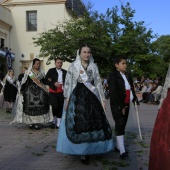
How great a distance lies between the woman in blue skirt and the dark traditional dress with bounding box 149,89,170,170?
6.48ft

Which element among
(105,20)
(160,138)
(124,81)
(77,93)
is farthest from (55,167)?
(105,20)

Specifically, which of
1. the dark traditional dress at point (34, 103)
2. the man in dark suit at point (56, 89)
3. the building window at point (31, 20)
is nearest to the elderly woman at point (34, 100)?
the dark traditional dress at point (34, 103)

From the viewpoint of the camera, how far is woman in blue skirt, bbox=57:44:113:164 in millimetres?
→ 4895

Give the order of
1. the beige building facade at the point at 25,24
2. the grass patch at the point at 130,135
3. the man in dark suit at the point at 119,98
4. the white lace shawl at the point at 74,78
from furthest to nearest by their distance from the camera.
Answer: the beige building facade at the point at 25,24 < the grass patch at the point at 130,135 < the man in dark suit at the point at 119,98 < the white lace shawl at the point at 74,78

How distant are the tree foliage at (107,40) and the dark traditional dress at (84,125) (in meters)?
18.0

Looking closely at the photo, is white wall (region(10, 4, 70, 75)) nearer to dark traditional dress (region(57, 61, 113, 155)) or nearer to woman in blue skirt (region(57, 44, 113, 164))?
woman in blue skirt (region(57, 44, 113, 164))

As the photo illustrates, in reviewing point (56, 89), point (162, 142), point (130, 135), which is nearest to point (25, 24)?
point (56, 89)

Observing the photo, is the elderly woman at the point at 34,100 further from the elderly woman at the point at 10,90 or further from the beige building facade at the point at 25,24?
the beige building facade at the point at 25,24

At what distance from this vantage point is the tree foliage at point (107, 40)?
23.5m

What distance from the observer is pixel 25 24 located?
106 feet

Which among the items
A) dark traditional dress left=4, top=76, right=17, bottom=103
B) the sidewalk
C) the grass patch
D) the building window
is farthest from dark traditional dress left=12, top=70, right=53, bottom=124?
the building window

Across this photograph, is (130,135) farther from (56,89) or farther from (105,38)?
(105,38)

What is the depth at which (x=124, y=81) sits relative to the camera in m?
5.50

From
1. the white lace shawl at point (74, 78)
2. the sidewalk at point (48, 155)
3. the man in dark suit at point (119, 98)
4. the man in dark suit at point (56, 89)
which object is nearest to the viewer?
the sidewalk at point (48, 155)
